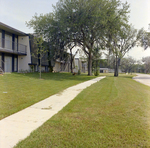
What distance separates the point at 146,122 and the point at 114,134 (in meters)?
1.21

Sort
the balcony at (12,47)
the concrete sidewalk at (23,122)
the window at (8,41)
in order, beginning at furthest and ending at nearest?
the window at (8,41) < the balcony at (12,47) < the concrete sidewalk at (23,122)

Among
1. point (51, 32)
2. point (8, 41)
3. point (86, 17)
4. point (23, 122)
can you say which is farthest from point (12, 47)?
point (23, 122)

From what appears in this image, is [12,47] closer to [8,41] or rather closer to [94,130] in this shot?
[8,41]

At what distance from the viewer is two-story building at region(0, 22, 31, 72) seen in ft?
55.6

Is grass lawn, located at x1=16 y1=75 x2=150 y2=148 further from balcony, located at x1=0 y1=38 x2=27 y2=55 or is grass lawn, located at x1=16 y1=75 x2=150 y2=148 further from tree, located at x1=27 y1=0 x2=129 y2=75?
balcony, located at x1=0 y1=38 x2=27 y2=55

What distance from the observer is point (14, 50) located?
18578 millimetres

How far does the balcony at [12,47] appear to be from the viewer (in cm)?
1657

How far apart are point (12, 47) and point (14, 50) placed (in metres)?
0.45

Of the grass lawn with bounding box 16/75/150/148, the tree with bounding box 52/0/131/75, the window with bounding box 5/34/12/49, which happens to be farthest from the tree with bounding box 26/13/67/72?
the grass lawn with bounding box 16/75/150/148

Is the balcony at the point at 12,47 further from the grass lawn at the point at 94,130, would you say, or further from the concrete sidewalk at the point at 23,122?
the grass lawn at the point at 94,130

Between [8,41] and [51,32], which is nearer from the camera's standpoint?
[8,41]

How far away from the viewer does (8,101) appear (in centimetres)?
539

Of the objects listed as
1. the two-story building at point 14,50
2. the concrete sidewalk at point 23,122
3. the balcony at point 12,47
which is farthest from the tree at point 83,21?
the concrete sidewalk at point 23,122

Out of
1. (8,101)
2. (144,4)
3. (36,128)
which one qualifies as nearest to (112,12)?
(144,4)
